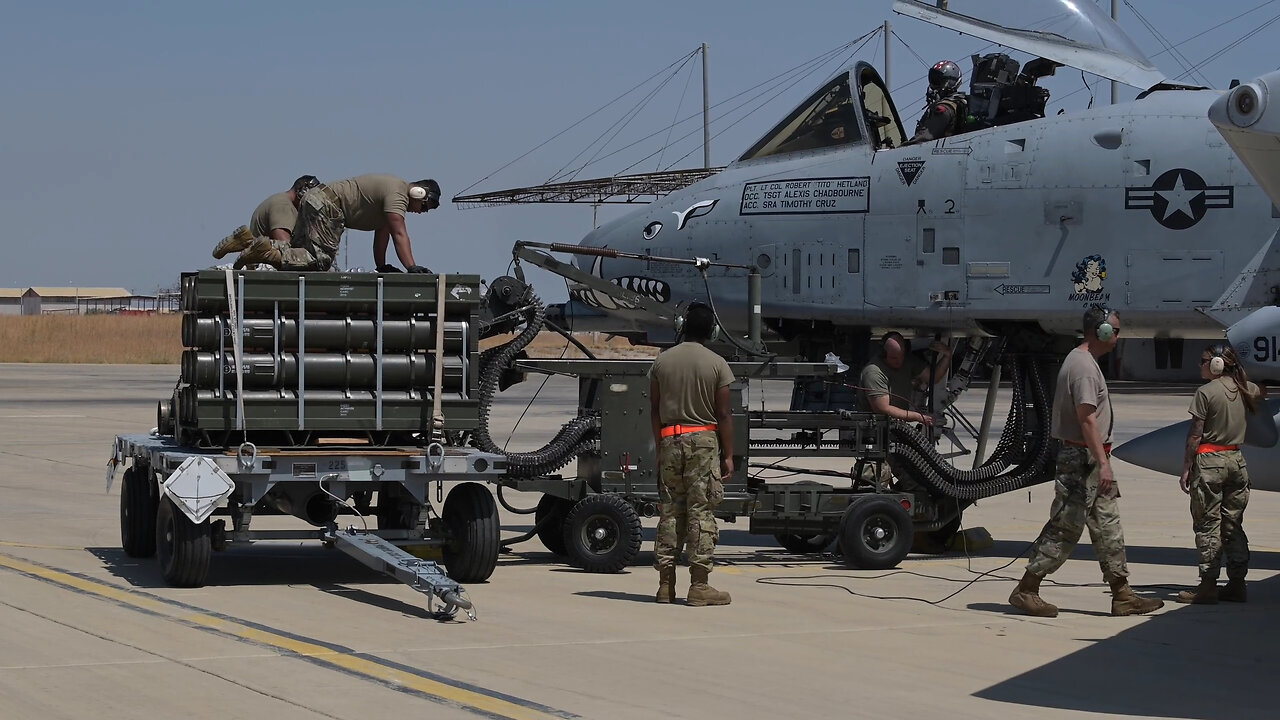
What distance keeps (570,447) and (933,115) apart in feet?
14.0

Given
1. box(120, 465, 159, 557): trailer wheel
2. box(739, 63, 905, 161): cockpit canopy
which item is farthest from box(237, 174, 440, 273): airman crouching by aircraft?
box(739, 63, 905, 161): cockpit canopy

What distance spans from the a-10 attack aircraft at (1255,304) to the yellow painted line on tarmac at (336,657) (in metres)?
3.97

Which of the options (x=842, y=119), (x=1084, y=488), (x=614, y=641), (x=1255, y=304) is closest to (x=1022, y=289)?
(x=1255, y=304)

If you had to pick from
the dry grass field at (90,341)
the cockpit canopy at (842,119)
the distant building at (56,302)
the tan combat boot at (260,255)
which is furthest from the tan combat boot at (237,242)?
the distant building at (56,302)

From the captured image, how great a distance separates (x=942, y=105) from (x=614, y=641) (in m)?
6.53

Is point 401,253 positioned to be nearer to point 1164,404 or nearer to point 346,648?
point 346,648

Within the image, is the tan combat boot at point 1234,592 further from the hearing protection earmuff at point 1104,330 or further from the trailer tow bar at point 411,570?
the trailer tow bar at point 411,570

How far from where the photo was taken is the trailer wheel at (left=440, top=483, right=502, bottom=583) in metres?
10.6

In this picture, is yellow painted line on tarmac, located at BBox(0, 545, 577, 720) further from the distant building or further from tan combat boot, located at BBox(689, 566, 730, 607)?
the distant building

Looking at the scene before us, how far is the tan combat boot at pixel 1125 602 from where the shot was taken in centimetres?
984

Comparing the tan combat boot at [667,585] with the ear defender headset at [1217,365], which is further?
the ear defender headset at [1217,365]

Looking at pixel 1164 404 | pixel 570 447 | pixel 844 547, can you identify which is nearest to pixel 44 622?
pixel 570 447

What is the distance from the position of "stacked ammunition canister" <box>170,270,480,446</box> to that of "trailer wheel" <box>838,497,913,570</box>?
320cm

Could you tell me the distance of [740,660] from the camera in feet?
26.8
